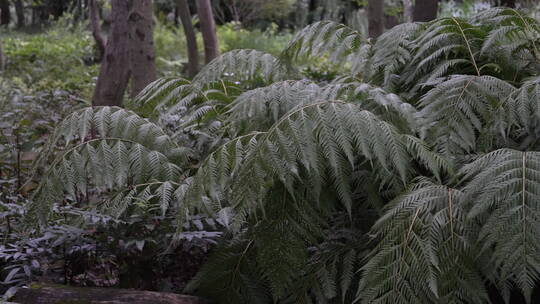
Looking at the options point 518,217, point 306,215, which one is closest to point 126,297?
point 306,215

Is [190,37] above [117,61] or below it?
below

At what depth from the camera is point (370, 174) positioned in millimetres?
2021

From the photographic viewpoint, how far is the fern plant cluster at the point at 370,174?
1683 millimetres

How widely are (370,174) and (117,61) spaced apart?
11.3ft

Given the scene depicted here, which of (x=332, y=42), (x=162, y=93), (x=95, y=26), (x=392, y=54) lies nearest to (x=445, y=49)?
(x=392, y=54)

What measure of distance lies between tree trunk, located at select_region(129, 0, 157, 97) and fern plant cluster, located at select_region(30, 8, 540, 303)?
2.06 m

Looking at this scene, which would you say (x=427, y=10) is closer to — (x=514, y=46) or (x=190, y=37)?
(x=514, y=46)

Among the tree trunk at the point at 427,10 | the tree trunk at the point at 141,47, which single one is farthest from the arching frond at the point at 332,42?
the tree trunk at the point at 141,47

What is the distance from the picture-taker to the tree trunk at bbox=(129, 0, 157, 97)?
4.72m

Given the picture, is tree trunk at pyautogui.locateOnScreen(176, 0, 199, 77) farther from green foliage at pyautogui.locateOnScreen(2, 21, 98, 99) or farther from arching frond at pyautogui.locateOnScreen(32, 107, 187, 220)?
arching frond at pyautogui.locateOnScreen(32, 107, 187, 220)

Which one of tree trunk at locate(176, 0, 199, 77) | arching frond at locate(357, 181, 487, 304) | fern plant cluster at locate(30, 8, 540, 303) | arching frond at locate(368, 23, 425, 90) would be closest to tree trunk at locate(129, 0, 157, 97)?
fern plant cluster at locate(30, 8, 540, 303)

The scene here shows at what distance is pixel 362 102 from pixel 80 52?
34.4 feet

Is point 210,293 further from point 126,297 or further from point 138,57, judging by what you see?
point 138,57

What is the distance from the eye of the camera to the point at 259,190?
177 centimetres
